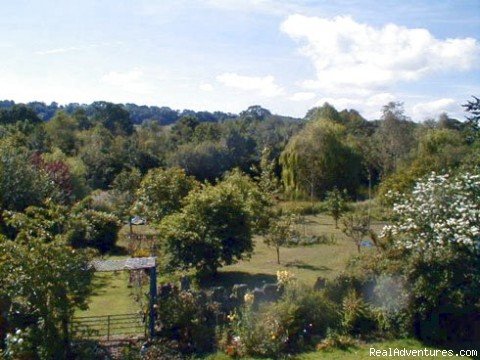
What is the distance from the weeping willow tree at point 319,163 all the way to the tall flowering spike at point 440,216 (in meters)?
23.1

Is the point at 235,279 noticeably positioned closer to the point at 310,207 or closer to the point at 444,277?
the point at 444,277

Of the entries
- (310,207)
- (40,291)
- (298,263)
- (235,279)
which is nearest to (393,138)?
(310,207)

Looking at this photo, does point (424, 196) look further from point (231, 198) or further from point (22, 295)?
point (22, 295)

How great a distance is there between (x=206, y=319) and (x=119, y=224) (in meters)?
11.8

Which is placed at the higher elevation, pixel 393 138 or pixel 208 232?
pixel 393 138

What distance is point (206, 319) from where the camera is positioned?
12.5 meters

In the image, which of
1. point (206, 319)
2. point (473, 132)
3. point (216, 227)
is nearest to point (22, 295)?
point (206, 319)

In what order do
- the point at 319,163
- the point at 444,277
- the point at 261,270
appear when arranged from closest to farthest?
the point at 444,277
the point at 261,270
the point at 319,163

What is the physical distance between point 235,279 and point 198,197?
2.88 m

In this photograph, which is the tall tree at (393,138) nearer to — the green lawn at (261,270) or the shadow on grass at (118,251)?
the green lawn at (261,270)

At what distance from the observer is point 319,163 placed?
127 feet

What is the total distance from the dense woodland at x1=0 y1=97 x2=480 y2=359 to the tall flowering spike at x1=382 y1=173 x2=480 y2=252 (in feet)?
0.28

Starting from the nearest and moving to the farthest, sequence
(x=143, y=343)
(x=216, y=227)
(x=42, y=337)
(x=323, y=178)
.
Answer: (x=42, y=337), (x=143, y=343), (x=216, y=227), (x=323, y=178)

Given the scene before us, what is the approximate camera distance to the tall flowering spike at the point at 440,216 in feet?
42.9
